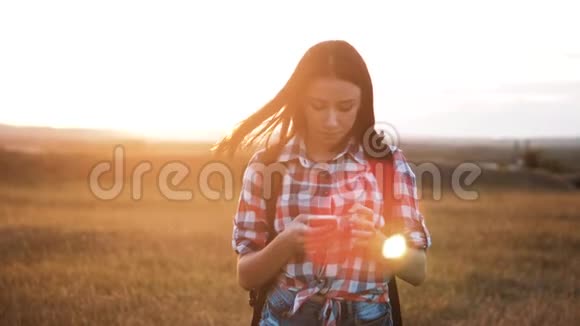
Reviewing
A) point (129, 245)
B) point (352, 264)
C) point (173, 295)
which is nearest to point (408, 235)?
point (352, 264)

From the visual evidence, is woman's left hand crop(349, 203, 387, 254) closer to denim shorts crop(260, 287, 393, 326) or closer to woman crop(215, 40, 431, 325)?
woman crop(215, 40, 431, 325)

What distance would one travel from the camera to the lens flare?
302cm

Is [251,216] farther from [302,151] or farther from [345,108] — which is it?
[345,108]

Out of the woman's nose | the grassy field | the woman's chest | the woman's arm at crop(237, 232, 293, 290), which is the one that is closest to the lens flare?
the woman's chest

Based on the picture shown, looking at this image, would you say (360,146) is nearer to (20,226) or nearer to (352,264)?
(352,264)

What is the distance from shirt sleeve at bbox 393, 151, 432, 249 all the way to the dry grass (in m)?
3.92

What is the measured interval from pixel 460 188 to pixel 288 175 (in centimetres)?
2510

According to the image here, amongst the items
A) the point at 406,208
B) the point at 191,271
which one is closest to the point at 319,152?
the point at 406,208

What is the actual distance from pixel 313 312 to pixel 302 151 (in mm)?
620

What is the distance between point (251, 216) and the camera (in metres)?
3.16

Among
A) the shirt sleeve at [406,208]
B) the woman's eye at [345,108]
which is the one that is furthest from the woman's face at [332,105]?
the shirt sleeve at [406,208]

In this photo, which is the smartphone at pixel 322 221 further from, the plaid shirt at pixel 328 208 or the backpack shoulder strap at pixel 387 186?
the backpack shoulder strap at pixel 387 186

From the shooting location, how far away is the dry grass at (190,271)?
7.10m

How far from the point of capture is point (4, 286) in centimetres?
786
